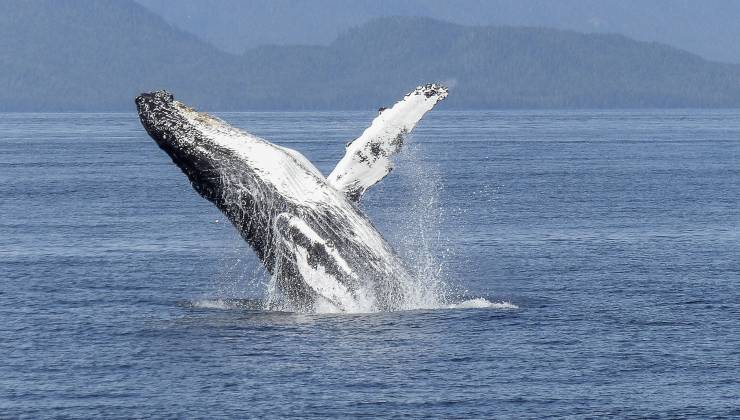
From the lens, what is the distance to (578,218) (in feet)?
103

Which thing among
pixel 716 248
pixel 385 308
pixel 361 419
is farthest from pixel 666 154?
pixel 361 419

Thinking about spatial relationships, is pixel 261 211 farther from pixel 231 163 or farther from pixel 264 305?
pixel 264 305

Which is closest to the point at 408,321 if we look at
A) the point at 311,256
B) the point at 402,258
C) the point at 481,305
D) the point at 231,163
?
the point at 402,258

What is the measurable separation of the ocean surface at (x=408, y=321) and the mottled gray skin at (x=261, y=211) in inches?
26.0

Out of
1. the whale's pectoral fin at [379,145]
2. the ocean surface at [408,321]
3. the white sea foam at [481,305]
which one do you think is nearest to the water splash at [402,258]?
the white sea foam at [481,305]

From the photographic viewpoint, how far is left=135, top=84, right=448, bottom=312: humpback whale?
16.0 meters

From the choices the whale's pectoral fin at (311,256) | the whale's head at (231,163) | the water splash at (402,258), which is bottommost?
the water splash at (402,258)

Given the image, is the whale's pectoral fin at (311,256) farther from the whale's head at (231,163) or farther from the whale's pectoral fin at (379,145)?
the whale's pectoral fin at (379,145)

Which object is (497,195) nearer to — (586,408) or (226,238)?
(226,238)

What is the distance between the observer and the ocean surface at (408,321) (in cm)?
1390

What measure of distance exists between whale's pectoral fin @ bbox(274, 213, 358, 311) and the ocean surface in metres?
0.50

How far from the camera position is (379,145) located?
17.4 m

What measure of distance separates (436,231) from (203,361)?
1420cm

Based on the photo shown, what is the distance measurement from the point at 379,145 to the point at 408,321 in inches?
87.4
